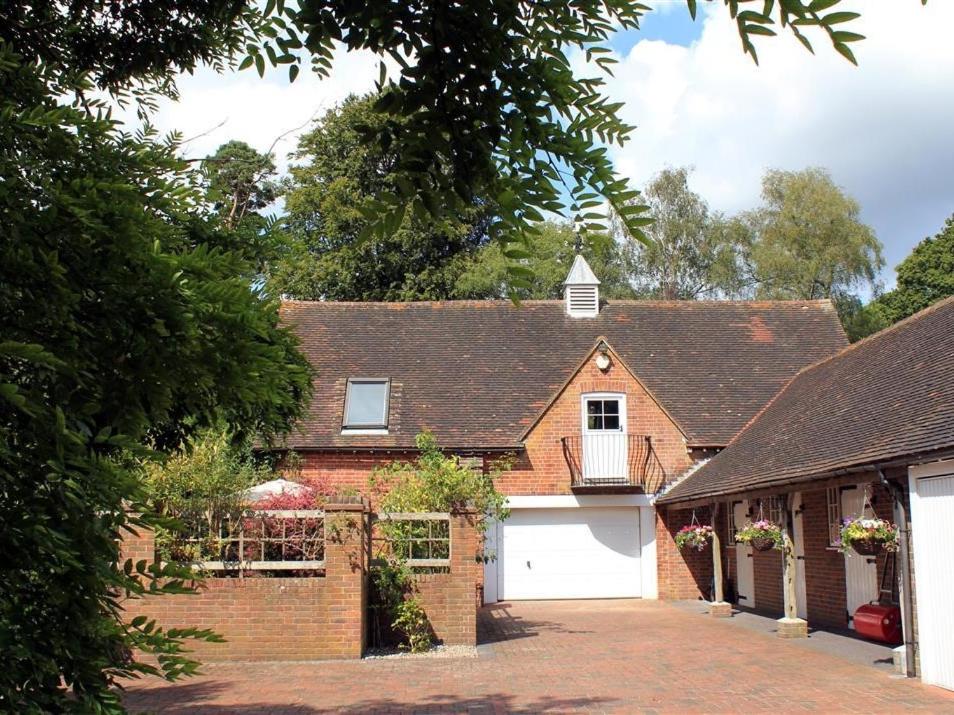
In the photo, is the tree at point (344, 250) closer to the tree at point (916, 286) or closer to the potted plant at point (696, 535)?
the tree at point (916, 286)

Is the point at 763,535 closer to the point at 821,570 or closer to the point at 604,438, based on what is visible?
the point at 821,570

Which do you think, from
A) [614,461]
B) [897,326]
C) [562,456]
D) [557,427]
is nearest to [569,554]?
[562,456]

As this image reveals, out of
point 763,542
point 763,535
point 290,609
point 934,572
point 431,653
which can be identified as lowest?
point 431,653

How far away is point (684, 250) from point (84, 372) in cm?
4362

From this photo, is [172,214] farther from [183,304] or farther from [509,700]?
[509,700]

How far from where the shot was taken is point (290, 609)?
1323 cm

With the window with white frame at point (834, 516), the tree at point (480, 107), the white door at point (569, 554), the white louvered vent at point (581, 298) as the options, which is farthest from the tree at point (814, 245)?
the tree at point (480, 107)

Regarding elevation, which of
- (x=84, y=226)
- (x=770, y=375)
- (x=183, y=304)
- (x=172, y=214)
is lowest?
(x=183, y=304)

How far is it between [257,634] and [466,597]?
3.10m

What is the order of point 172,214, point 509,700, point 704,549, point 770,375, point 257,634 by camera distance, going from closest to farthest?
1. point 172,214
2. point 509,700
3. point 257,634
4. point 704,549
5. point 770,375

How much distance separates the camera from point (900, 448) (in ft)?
37.2

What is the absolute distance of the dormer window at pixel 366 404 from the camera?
22297mm

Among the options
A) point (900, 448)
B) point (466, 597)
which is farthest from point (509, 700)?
point (900, 448)

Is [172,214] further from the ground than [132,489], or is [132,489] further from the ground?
[172,214]
